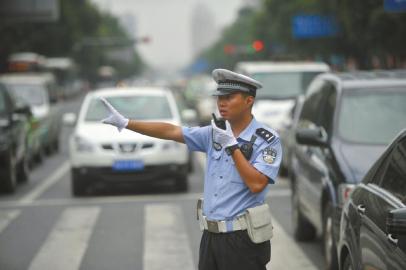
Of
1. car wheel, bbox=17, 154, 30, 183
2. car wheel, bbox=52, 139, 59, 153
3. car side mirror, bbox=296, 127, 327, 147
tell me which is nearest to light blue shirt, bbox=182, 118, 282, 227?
car side mirror, bbox=296, 127, 327, 147

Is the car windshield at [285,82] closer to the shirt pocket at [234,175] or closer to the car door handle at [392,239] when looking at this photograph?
the shirt pocket at [234,175]

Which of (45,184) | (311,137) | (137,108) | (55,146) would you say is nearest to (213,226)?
(311,137)

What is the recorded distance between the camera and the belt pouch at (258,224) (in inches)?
223

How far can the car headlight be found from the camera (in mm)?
15727

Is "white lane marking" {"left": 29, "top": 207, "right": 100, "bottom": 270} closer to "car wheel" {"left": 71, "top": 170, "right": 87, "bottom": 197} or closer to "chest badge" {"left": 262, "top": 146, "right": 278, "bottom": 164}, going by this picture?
"car wheel" {"left": 71, "top": 170, "right": 87, "bottom": 197}

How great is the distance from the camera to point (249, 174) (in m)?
5.62

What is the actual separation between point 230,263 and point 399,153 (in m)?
1.22

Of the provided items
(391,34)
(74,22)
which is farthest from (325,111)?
(74,22)

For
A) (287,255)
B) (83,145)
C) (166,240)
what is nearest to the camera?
(287,255)

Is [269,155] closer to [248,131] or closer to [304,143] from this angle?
[248,131]

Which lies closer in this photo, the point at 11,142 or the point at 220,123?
the point at 220,123

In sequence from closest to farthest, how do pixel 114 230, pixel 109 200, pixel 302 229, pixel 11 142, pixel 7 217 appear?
pixel 302 229 → pixel 114 230 → pixel 7 217 → pixel 109 200 → pixel 11 142

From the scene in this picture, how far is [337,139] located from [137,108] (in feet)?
23.9

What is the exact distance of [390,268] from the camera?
523 cm
